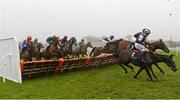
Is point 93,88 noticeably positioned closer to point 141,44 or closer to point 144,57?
point 144,57

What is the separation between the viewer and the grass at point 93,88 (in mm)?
7621

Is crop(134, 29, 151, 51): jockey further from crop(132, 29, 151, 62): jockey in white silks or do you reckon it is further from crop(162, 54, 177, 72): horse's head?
crop(162, 54, 177, 72): horse's head

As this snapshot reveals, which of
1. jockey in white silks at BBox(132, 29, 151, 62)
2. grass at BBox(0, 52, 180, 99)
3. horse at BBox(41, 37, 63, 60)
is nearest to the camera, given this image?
grass at BBox(0, 52, 180, 99)

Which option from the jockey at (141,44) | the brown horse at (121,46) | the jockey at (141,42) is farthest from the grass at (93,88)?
the brown horse at (121,46)

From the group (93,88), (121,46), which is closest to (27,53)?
(121,46)

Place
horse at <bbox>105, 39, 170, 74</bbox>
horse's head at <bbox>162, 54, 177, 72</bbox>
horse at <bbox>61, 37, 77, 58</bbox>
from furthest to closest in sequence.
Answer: horse at <bbox>61, 37, 77, 58</bbox> < horse at <bbox>105, 39, 170, 74</bbox> < horse's head at <bbox>162, 54, 177, 72</bbox>

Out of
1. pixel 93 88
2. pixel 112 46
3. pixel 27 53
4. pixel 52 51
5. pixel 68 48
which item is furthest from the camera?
pixel 68 48

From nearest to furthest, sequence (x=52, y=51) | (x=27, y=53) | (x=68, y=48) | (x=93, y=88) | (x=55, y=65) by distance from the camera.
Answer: (x=93, y=88)
(x=55, y=65)
(x=27, y=53)
(x=52, y=51)
(x=68, y=48)

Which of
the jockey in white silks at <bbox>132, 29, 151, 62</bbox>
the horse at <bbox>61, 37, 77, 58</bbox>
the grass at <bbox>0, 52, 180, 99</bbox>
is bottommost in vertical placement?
the grass at <bbox>0, 52, 180, 99</bbox>

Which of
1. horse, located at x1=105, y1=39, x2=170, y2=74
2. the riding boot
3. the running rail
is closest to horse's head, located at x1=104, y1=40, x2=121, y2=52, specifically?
horse, located at x1=105, y1=39, x2=170, y2=74

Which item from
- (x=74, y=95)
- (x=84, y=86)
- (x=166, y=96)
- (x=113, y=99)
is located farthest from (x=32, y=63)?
(x=166, y=96)

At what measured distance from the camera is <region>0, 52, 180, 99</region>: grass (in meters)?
7.62

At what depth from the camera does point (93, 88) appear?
8656 millimetres

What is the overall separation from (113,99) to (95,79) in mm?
3366
